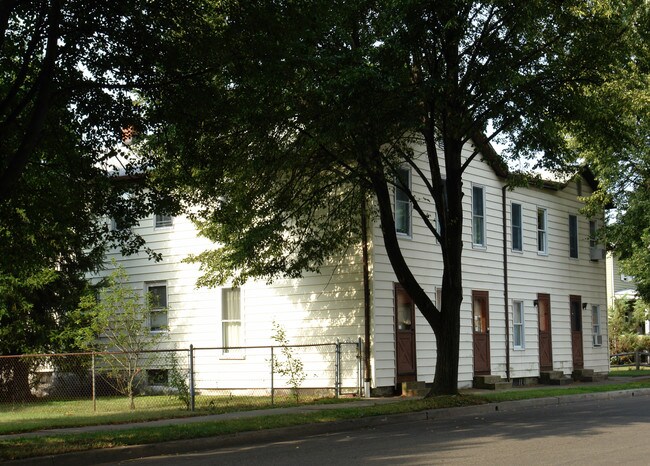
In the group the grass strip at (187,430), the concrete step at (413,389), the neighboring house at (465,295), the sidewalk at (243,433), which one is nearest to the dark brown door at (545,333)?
the neighboring house at (465,295)

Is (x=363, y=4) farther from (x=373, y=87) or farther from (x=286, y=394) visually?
(x=286, y=394)

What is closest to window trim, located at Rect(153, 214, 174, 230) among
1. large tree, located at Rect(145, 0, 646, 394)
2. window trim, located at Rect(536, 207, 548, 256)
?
large tree, located at Rect(145, 0, 646, 394)

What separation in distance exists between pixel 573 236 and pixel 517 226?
457cm

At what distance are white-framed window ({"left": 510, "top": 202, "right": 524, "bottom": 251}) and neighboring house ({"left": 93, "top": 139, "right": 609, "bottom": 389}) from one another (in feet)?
0.13

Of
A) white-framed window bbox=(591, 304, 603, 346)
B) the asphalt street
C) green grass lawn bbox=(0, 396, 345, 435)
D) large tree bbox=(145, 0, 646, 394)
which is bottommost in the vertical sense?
green grass lawn bbox=(0, 396, 345, 435)

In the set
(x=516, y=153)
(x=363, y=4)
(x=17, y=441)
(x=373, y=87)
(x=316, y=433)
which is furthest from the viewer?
(x=516, y=153)

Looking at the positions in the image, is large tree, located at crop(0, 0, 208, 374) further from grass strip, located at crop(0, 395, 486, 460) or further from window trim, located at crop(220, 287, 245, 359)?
window trim, located at crop(220, 287, 245, 359)

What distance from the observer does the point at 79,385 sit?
2555 centimetres

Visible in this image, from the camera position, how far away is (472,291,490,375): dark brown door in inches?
1064

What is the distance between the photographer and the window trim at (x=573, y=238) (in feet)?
108

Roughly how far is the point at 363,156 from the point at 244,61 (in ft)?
14.3

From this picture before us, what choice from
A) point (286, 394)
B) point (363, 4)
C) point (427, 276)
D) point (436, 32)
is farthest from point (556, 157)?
point (286, 394)

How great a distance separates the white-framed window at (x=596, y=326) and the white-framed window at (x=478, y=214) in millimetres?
8786

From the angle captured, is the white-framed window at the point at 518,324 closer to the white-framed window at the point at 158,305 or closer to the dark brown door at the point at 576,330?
the dark brown door at the point at 576,330
